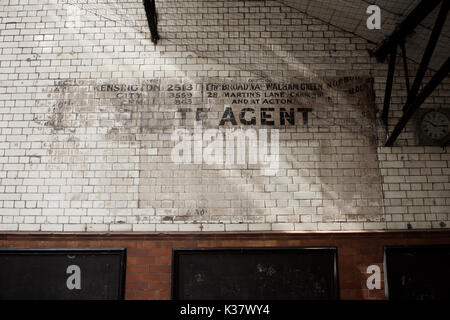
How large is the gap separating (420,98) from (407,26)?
1.00 meters

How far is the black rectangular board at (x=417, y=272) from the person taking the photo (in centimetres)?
448

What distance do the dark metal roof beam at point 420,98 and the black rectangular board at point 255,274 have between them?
1.55 metres

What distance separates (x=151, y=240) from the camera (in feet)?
15.1

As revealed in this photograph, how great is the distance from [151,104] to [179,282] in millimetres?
2192

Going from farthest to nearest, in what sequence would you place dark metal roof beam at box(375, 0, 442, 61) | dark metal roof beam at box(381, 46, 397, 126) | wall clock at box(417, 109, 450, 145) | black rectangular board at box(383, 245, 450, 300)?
1. wall clock at box(417, 109, 450, 145)
2. dark metal roof beam at box(381, 46, 397, 126)
3. black rectangular board at box(383, 245, 450, 300)
4. dark metal roof beam at box(375, 0, 442, 61)

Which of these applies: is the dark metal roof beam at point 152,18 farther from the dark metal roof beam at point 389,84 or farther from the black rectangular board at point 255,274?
the dark metal roof beam at point 389,84

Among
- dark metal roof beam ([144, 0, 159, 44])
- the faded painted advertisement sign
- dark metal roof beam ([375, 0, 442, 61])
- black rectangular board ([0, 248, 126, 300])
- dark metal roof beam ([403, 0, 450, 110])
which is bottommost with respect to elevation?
black rectangular board ([0, 248, 126, 300])

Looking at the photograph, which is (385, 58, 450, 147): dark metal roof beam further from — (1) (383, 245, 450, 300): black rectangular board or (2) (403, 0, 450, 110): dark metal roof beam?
(1) (383, 245, 450, 300): black rectangular board

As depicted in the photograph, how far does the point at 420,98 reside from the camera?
4.06 metres

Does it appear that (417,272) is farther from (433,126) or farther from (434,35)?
(434,35)

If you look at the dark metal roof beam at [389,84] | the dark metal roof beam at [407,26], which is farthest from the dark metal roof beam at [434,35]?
the dark metal roof beam at [389,84]

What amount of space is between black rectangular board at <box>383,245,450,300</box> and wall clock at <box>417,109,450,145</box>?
4.19ft

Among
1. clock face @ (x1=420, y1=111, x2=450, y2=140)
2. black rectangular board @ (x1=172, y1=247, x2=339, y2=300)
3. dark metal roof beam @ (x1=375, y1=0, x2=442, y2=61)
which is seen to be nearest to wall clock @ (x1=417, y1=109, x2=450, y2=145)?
clock face @ (x1=420, y1=111, x2=450, y2=140)

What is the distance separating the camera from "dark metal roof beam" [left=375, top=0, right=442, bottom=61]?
4.18 metres
